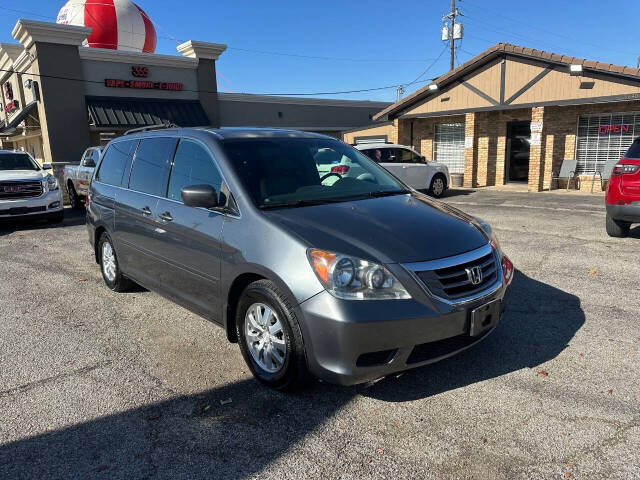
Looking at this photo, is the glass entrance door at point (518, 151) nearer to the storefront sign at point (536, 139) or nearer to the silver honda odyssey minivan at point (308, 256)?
the storefront sign at point (536, 139)

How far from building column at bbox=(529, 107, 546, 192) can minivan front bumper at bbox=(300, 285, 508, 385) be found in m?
14.7

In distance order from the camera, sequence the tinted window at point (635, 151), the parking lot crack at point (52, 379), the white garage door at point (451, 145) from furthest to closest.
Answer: the white garage door at point (451, 145)
the tinted window at point (635, 151)
the parking lot crack at point (52, 379)

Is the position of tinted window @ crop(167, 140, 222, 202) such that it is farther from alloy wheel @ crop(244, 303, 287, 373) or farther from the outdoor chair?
the outdoor chair

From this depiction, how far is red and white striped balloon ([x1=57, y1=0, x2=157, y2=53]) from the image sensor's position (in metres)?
24.5

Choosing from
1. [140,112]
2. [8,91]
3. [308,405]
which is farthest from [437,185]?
[8,91]

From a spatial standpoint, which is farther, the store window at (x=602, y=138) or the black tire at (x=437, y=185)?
the black tire at (x=437, y=185)

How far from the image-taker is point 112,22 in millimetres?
24766

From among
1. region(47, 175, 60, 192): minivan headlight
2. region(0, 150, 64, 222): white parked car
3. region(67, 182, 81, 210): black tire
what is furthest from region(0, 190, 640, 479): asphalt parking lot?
region(67, 182, 81, 210): black tire

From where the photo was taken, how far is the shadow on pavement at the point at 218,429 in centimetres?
257

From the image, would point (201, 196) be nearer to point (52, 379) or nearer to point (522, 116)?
point (52, 379)

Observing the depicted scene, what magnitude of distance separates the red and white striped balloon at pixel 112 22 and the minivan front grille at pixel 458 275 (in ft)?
86.4

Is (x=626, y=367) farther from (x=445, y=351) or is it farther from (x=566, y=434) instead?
(x=445, y=351)

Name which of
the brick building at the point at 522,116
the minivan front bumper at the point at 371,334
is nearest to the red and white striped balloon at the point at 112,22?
the brick building at the point at 522,116

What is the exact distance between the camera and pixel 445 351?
3021mm
